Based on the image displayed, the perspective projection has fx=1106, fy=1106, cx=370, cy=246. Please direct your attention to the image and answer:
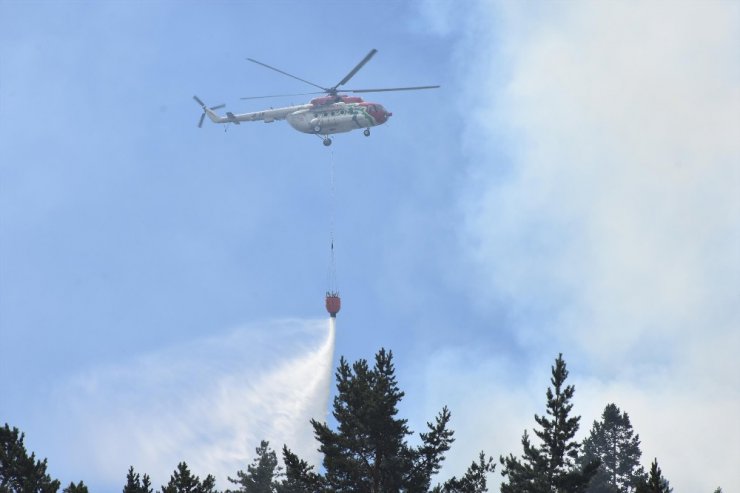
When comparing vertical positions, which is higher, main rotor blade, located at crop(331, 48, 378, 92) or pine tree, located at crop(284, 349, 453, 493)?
main rotor blade, located at crop(331, 48, 378, 92)

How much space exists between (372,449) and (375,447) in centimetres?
23

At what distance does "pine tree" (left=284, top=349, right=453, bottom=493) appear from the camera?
204 ft

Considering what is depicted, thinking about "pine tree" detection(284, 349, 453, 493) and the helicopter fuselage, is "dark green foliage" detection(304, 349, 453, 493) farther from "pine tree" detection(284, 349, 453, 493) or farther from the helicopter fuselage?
the helicopter fuselage

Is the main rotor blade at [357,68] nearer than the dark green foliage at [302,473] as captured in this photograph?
No

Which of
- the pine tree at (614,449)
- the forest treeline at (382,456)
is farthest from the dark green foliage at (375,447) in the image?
the pine tree at (614,449)

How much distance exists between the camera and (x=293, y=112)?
13212cm

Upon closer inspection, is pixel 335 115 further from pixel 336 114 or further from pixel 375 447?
pixel 375 447

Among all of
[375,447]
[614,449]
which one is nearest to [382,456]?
[375,447]

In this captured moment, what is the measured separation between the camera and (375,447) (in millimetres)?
64375

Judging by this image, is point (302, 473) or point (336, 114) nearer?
point (302, 473)

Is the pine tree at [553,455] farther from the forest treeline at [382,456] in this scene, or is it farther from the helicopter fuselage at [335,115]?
the helicopter fuselage at [335,115]

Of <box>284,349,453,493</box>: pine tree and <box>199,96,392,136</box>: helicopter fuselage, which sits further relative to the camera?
<box>199,96,392,136</box>: helicopter fuselage

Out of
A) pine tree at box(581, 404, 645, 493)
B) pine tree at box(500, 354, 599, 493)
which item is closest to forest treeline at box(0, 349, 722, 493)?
pine tree at box(500, 354, 599, 493)

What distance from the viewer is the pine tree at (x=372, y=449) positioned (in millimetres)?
62312
